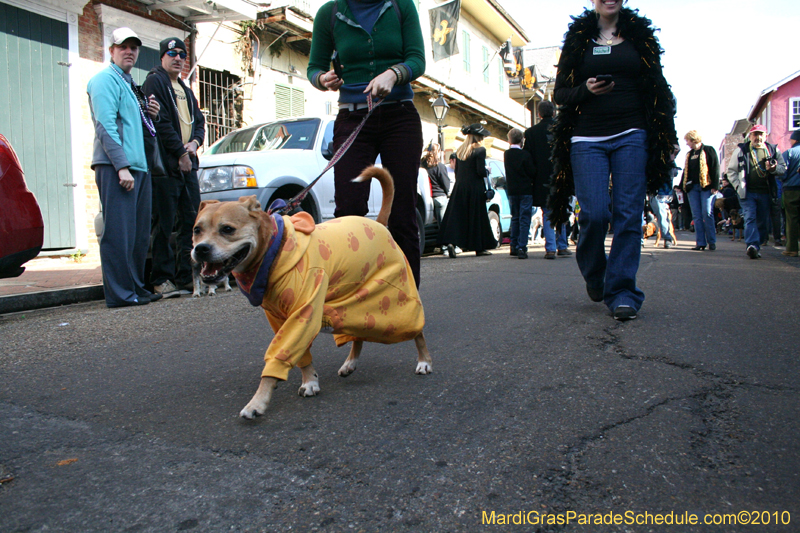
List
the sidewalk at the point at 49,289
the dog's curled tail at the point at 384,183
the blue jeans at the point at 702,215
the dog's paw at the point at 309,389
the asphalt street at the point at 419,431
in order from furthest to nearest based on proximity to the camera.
→ the blue jeans at the point at 702,215 → the sidewalk at the point at 49,289 → the dog's curled tail at the point at 384,183 → the dog's paw at the point at 309,389 → the asphalt street at the point at 419,431

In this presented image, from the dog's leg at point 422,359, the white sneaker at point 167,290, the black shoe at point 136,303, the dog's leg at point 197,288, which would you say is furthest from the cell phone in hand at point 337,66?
the white sneaker at point 167,290

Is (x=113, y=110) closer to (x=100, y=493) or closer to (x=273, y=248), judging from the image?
(x=273, y=248)

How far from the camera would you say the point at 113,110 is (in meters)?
5.39

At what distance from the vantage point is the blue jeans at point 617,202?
4.33 meters

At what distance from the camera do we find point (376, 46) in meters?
3.69

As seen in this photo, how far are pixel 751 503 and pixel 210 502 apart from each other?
145 centimetres

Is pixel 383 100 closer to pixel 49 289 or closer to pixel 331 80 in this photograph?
pixel 331 80

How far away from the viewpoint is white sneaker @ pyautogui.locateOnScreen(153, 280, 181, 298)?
5.99m

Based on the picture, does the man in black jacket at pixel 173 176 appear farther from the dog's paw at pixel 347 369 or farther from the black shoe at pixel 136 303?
the dog's paw at pixel 347 369

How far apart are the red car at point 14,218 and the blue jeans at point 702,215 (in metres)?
10.2

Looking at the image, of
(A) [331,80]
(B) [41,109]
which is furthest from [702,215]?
(B) [41,109]

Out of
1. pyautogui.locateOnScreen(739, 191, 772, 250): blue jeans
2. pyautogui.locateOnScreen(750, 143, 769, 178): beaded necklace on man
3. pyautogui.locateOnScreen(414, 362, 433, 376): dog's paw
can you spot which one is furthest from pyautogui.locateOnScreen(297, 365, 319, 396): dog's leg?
pyautogui.locateOnScreen(750, 143, 769, 178): beaded necklace on man

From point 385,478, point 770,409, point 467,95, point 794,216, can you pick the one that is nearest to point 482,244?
point 794,216

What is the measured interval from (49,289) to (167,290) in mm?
1140
